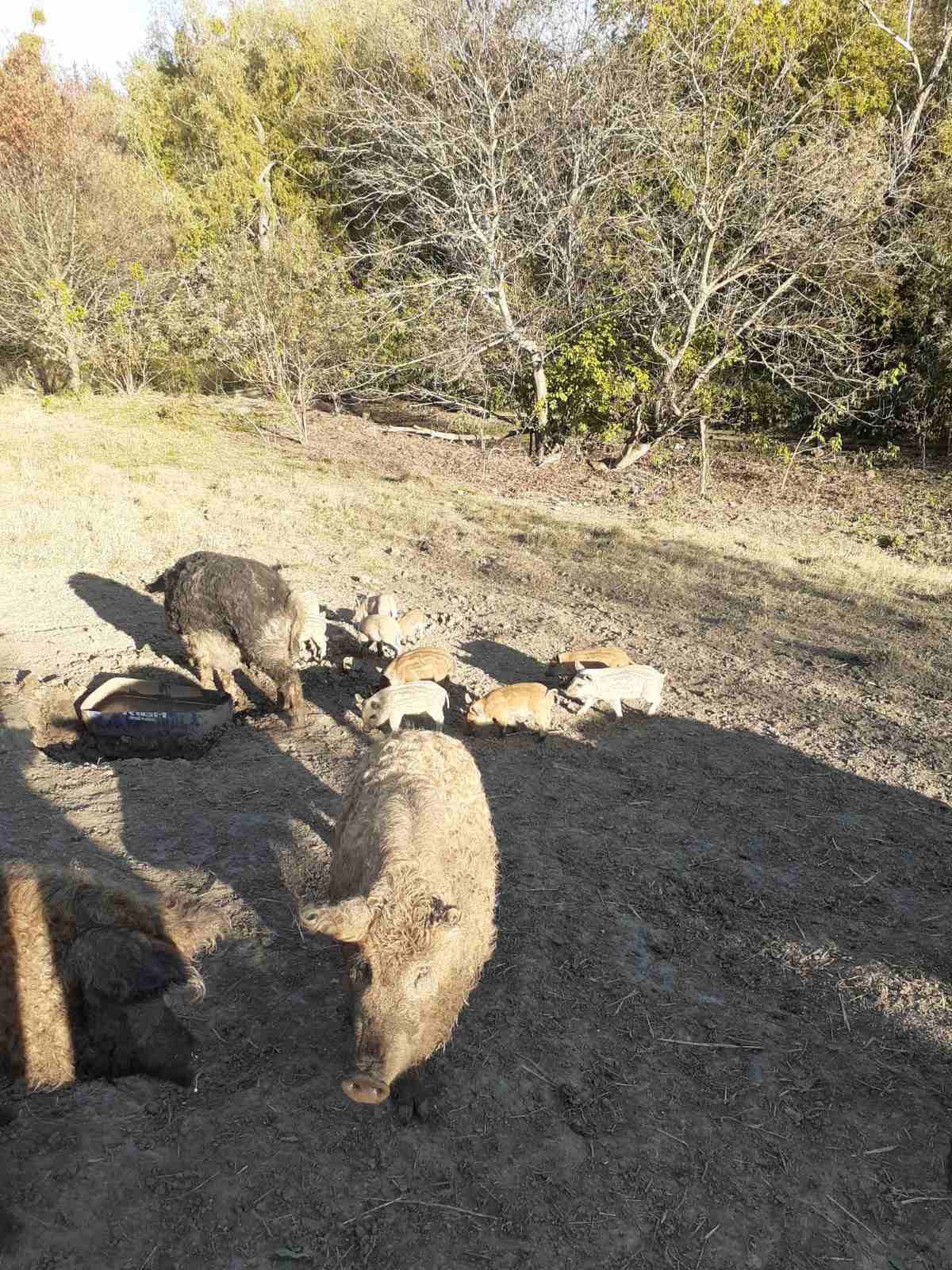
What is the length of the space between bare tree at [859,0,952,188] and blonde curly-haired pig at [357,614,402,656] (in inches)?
637

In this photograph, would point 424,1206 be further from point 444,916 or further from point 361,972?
point 444,916

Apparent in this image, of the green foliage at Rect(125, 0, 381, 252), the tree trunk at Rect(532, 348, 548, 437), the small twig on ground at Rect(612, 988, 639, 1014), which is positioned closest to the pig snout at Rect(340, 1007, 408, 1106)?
the small twig on ground at Rect(612, 988, 639, 1014)

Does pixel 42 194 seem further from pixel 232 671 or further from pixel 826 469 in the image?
pixel 826 469

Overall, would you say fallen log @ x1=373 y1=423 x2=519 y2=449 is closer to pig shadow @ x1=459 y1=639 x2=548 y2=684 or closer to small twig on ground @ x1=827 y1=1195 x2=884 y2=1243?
pig shadow @ x1=459 y1=639 x2=548 y2=684

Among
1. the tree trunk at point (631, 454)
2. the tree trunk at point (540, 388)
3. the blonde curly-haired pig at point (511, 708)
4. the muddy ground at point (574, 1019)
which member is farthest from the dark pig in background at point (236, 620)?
the tree trunk at point (631, 454)

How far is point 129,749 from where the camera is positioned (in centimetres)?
689

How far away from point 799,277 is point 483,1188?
62.3 feet

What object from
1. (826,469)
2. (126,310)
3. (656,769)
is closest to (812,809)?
(656,769)

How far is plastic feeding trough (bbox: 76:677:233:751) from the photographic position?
677 cm

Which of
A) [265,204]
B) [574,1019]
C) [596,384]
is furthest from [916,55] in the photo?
[574,1019]

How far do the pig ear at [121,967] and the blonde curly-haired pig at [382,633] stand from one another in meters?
5.39

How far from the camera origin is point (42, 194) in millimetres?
20734

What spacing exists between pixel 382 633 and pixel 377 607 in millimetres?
688

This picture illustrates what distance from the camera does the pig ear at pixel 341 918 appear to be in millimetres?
3131
